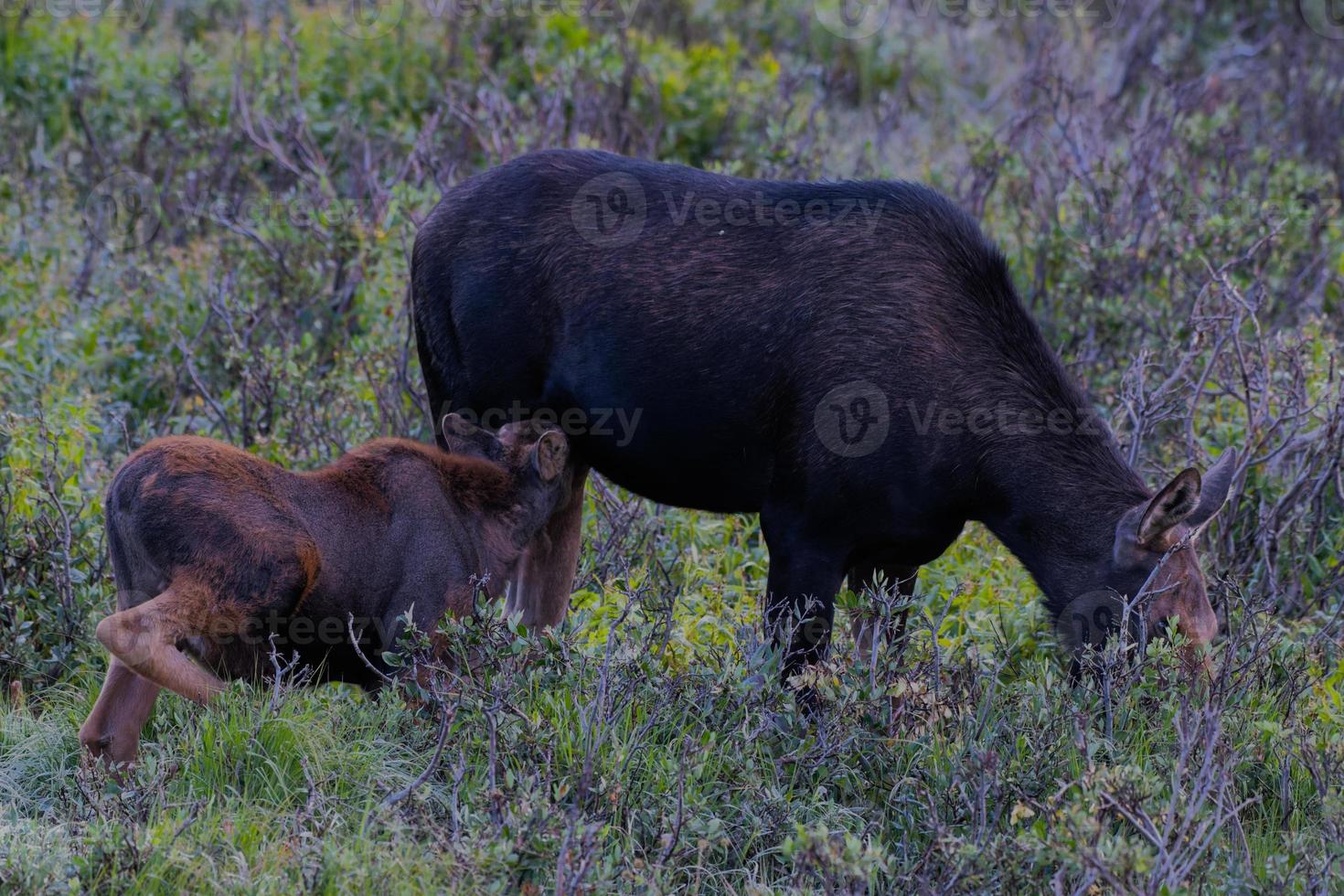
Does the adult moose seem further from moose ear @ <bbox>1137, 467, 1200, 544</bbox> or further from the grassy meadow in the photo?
the grassy meadow

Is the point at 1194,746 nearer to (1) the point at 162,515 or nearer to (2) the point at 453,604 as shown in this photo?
(2) the point at 453,604

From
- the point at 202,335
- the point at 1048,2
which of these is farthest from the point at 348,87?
the point at 1048,2

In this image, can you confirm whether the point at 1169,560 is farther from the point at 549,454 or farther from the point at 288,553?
the point at 288,553

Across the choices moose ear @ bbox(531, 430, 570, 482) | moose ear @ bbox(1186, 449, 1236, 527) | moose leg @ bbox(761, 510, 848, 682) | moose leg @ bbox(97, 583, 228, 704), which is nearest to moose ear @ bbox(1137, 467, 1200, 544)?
moose ear @ bbox(1186, 449, 1236, 527)

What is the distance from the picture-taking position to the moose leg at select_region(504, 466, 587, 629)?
6578mm

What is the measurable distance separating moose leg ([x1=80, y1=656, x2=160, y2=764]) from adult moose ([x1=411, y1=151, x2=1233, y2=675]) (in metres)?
1.71

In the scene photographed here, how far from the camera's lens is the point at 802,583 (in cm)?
561

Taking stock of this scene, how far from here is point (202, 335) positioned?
8.69 metres

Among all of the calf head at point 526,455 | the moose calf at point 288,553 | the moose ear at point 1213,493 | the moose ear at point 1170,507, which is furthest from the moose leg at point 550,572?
the moose ear at point 1213,493

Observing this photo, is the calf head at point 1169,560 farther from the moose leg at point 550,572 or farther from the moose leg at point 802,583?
the moose leg at point 550,572

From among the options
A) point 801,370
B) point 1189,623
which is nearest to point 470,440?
point 801,370

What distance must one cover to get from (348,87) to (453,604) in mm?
7447

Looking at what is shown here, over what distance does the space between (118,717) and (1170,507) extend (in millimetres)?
3599

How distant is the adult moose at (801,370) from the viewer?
5496 millimetres
